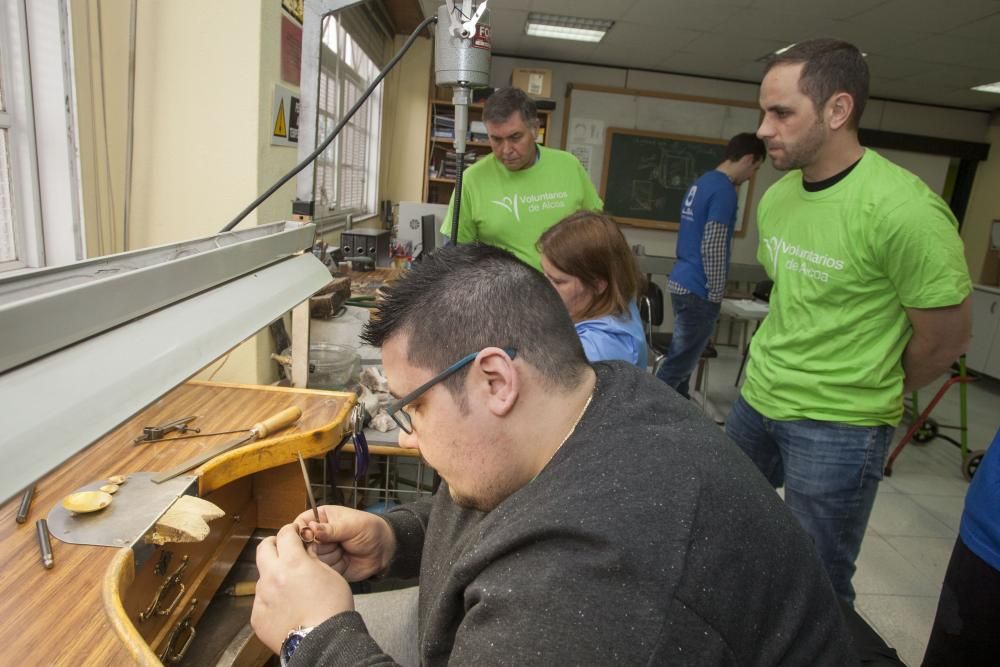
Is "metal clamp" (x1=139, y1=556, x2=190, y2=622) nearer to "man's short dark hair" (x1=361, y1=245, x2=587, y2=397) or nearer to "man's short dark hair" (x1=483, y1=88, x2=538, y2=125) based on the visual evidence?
"man's short dark hair" (x1=361, y1=245, x2=587, y2=397)

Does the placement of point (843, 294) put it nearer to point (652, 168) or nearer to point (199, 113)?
point (199, 113)

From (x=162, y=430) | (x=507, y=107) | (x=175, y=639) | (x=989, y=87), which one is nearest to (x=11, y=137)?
(x=162, y=430)

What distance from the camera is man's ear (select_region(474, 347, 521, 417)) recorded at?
25.3 inches

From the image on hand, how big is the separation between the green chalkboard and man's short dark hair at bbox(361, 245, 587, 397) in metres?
5.40

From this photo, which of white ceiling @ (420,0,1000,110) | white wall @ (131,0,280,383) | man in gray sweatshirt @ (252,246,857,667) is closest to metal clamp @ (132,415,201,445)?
man in gray sweatshirt @ (252,246,857,667)

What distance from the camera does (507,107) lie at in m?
2.12

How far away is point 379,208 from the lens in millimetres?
5270

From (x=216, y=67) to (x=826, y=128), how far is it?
1.64 metres

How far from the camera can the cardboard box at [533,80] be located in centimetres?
528

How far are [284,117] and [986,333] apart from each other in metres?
5.98

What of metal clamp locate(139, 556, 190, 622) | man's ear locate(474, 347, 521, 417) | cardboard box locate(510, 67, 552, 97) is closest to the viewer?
man's ear locate(474, 347, 521, 417)

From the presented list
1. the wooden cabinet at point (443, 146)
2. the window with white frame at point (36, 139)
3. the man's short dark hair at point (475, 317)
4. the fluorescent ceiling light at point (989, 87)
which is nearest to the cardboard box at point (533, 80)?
the wooden cabinet at point (443, 146)

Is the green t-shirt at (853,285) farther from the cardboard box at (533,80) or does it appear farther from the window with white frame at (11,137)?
the cardboard box at (533,80)

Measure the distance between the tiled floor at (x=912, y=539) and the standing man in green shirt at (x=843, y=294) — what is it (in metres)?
0.92
